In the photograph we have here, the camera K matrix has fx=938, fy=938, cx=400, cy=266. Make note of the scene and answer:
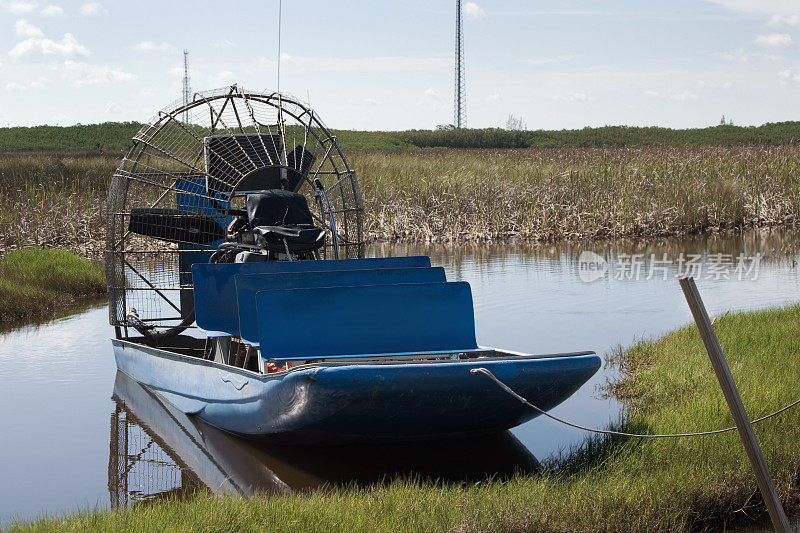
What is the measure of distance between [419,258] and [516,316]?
159 inches

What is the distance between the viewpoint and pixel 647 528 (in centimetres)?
487

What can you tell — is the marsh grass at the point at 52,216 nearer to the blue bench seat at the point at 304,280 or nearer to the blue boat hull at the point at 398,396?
the blue bench seat at the point at 304,280

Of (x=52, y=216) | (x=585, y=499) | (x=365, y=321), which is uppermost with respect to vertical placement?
(x=52, y=216)

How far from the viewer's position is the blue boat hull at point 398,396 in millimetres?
5641

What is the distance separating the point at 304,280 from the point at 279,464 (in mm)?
1398

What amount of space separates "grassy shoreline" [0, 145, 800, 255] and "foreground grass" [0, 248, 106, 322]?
3485mm

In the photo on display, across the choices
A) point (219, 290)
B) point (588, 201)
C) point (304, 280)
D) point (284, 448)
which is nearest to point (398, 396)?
point (284, 448)

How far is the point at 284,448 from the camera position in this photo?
23.0ft

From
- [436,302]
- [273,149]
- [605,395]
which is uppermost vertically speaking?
[273,149]

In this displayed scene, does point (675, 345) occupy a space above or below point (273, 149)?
below

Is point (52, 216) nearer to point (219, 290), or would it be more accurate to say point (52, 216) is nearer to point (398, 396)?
point (219, 290)

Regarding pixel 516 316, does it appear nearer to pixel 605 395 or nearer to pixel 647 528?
pixel 605 395

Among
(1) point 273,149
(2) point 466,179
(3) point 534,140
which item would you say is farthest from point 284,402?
(3) point 534,140

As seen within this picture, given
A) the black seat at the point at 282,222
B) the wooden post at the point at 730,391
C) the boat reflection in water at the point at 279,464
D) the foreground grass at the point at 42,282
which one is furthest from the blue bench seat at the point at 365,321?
the foreground grass at the point at 42,282
